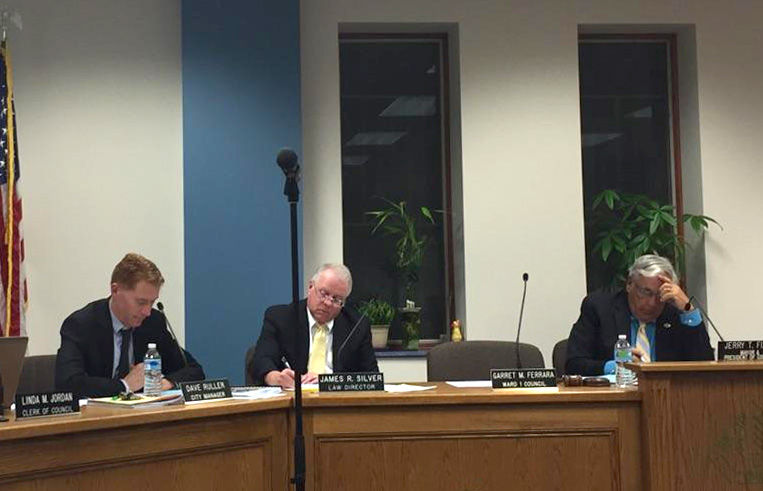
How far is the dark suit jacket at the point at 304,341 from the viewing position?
4047mm

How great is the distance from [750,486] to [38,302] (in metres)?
3.63

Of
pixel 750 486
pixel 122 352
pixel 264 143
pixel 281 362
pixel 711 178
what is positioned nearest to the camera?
pixel 750 486

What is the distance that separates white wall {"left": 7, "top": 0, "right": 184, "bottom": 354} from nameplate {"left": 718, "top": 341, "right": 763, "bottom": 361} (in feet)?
9.22

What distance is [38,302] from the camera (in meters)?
5.18

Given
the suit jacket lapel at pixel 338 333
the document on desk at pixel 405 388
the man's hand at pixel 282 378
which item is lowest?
the document on desk at pixel 405 388

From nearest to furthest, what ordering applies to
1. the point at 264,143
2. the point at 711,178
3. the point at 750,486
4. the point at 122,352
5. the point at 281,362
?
the point at 750,486, the point at 122,352, the point at 281,362, the point at 264,143, the point at 711,178

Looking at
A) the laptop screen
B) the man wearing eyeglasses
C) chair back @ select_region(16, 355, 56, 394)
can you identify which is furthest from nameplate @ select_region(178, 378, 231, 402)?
the man wearing eyeglasses

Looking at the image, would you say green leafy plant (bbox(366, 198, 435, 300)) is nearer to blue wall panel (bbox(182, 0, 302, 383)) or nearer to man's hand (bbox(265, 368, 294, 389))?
blue wall panel (bbox(182, 0, 302, 383))

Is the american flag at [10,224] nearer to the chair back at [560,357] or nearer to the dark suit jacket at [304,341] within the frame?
the dark suit jacket at [304,341]

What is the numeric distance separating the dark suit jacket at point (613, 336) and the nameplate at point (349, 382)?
1.08m

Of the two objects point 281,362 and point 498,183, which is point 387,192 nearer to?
point 498,183

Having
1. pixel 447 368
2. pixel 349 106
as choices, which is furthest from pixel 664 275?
pixel 349 106

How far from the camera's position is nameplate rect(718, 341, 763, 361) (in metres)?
3.35

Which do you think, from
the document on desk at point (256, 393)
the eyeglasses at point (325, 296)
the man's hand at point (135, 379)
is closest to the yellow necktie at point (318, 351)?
the eyeglasses at point (325, 296)
